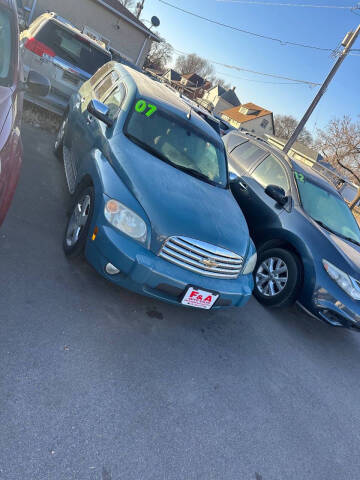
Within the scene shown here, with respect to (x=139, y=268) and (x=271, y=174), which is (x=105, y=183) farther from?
(x=271, y=174)

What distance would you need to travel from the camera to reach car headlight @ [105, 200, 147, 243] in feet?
8.54

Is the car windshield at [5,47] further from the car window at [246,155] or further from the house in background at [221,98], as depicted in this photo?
the house in background at [221,98]

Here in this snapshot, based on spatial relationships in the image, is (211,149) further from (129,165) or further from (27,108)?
(27,108)

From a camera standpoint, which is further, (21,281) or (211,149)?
(211,149)

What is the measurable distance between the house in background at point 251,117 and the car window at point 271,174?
178ft

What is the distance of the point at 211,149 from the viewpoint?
13.5ft

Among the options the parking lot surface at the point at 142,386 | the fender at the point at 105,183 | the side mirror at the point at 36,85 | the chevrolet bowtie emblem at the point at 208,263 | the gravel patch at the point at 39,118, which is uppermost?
the side mirror at the point at 36,85

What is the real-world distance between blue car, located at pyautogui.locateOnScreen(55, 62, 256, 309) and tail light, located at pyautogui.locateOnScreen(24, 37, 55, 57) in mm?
2172

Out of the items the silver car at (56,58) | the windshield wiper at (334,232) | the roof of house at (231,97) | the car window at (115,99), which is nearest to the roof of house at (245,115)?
the roof of house at (231,97)

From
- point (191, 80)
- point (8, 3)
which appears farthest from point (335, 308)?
point (191, 80)

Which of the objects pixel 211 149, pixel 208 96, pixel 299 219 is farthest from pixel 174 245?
pixel 208 96

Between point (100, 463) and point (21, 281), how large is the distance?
1541 mm

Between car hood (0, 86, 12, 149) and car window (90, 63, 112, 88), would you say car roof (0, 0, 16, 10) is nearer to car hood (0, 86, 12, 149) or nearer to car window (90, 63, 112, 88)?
car hood (0, 86, 12, 149)

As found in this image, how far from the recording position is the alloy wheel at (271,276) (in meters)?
4.12
